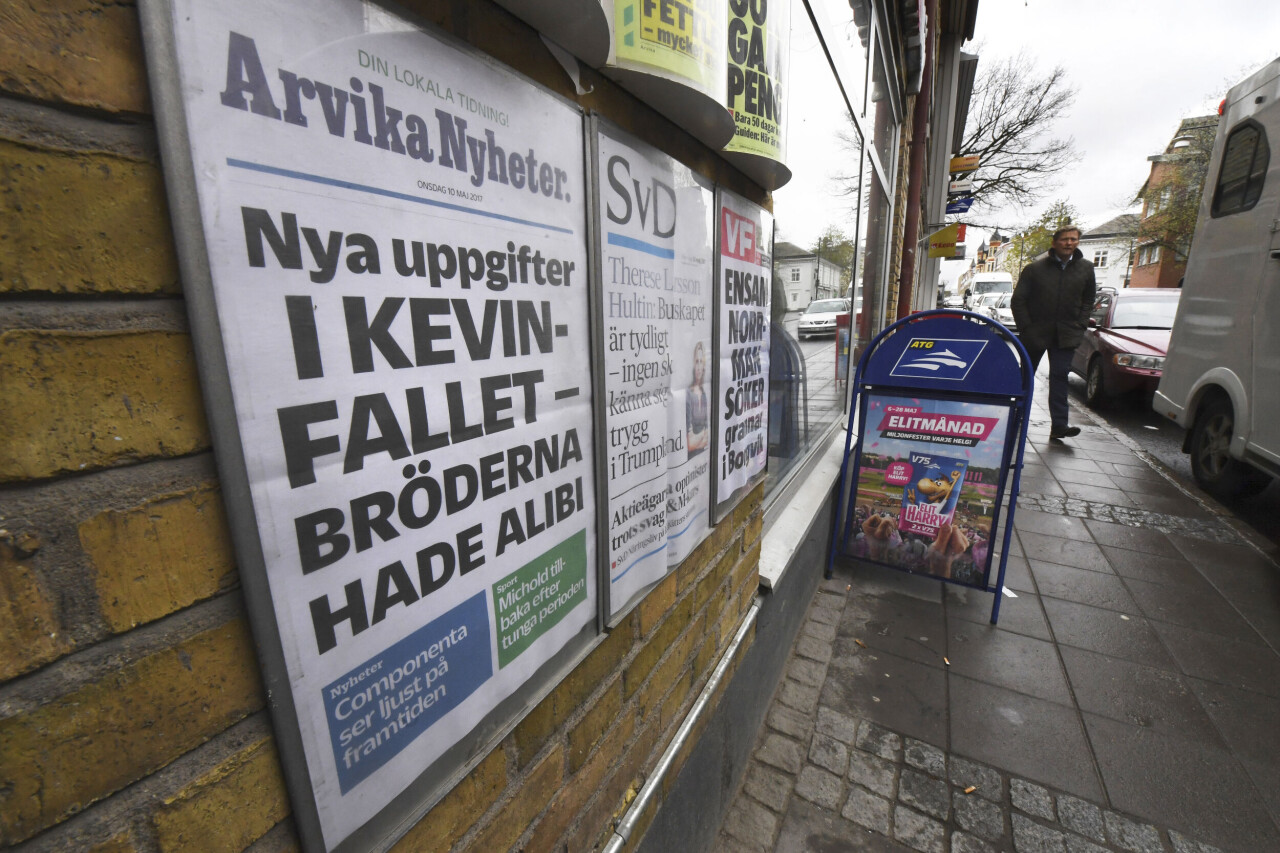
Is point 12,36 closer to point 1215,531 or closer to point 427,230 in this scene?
point 427,230

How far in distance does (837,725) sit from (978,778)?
474mm

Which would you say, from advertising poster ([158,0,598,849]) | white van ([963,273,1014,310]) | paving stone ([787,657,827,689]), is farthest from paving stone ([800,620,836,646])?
white van ([963,273,1014,310])

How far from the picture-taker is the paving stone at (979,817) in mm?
1754

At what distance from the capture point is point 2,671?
1.24ft

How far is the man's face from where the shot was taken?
5.31 meters

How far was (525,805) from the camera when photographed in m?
0.90

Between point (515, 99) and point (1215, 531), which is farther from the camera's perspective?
point (1215, 531)

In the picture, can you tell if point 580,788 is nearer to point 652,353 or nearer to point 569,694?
point 569,694

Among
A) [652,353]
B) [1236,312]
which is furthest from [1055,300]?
[652,353]

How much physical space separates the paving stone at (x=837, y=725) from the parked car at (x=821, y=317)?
2020 mm

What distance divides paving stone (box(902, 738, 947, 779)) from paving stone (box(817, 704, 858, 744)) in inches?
7.2

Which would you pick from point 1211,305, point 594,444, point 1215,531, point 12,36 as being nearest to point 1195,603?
point 1215,531

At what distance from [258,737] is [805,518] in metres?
2.43

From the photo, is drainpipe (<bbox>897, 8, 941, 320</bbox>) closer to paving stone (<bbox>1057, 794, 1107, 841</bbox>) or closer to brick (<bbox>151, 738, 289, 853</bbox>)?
paving stone (<bbox>1057, 794, 1107, 841</bbox>)
